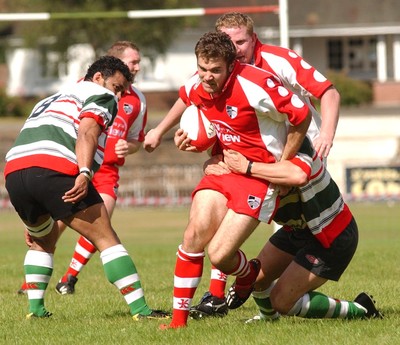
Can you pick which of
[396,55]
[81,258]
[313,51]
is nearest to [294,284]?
[81,258]

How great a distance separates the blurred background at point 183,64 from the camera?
3572cm

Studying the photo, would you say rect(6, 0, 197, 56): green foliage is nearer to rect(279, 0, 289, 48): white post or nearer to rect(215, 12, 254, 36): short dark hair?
rect(279, 0, 289, 48): white post

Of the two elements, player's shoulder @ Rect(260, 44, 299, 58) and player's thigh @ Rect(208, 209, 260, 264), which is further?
player's shoulder @ Rect(260, 44, 299, 58)

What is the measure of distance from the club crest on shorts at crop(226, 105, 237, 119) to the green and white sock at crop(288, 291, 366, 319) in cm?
132

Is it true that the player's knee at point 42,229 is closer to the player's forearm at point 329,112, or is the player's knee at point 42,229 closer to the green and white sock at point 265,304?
the green and white sock at point 265,304

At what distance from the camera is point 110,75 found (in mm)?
8078

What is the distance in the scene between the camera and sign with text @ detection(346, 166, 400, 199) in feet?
106

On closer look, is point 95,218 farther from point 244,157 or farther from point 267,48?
point 267,48

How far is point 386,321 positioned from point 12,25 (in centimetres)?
4730

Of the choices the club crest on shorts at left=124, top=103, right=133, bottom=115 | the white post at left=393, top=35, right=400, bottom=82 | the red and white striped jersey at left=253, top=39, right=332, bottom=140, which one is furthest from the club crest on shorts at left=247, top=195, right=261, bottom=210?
the white post at left=393, top=35, right=400, bottom=82

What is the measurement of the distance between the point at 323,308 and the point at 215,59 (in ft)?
6.07

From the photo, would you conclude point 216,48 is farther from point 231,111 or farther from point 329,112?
point 329,112

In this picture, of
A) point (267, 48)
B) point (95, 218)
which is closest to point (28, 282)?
point (95, 218)

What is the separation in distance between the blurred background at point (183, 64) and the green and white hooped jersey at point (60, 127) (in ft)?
81.4
